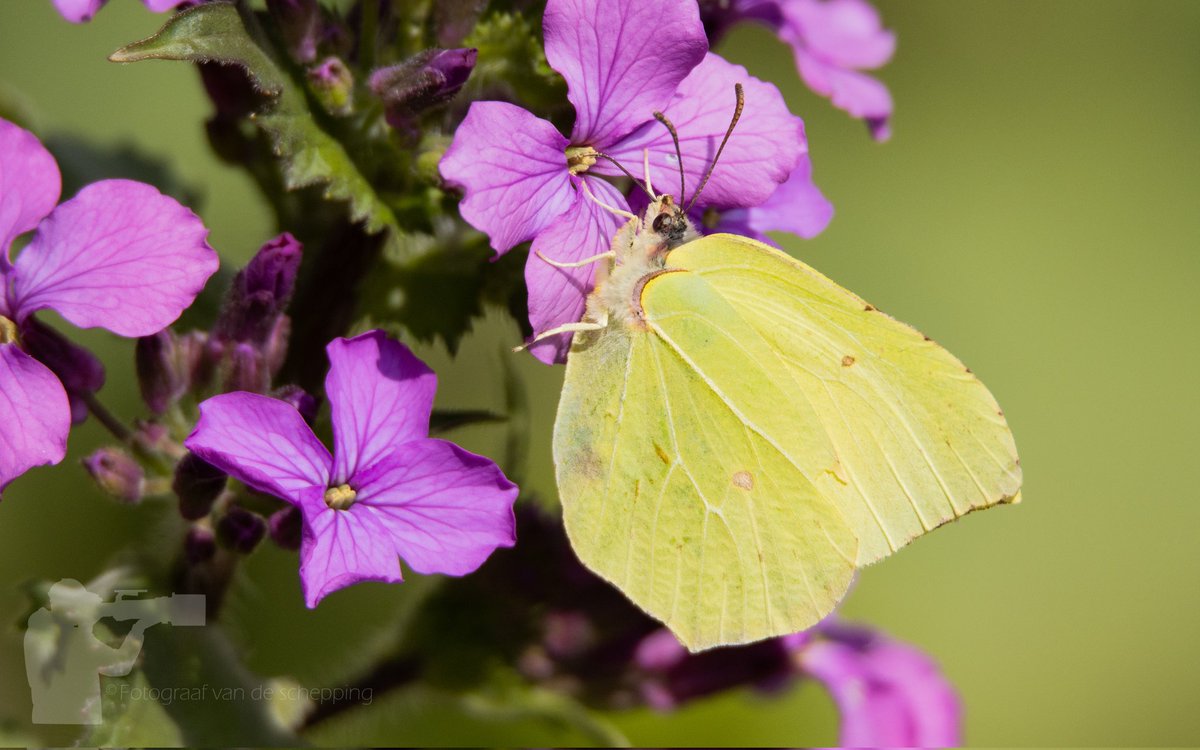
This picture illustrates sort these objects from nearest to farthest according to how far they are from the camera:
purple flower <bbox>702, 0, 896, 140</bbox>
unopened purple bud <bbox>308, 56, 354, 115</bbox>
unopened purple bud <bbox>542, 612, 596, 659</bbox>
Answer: unopened purple bud <bbox>308, 56, 354, 115</bbox>, purple flower <bbox>702, 0, 896, 140</bbox>, unopened purple bud <bbox>542, 612, 596, 659</bbox>

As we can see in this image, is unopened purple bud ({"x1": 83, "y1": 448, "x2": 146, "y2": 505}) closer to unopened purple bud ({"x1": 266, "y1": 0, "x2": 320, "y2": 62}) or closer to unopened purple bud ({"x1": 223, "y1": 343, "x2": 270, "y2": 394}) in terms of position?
unopened purple bud ({"x1": 223, "y1": 343, "x2": 270, "y2": 394})

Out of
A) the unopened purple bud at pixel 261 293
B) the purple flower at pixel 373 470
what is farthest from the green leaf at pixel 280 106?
the purple flower at pixel 373 470

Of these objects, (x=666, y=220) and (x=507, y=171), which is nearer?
(x=507, y=171)

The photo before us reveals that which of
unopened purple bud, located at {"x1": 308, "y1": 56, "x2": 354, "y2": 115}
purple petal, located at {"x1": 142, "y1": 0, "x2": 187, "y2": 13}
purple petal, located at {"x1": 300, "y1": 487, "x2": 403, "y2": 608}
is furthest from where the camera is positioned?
unopened purple bud, located at {"x1": 308, "y1": 56, "x2": 354, "y2": 115}

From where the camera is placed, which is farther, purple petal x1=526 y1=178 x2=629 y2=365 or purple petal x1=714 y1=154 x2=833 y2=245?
Result: purple petal x1=714 y1=154 x2=833 y2=245

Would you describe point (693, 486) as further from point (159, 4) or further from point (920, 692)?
point (920, 692)

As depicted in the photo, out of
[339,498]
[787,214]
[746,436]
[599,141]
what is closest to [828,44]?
[787,214]

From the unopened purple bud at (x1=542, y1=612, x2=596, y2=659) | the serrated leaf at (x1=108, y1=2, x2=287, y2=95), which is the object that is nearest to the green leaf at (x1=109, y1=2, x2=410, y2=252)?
the serrated leaf at (x1=108, y1=2, x2=287, y2=95)
